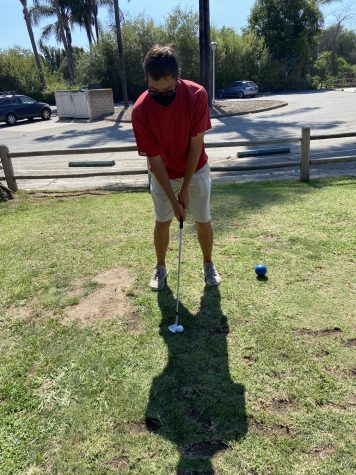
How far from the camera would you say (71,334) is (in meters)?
3.00

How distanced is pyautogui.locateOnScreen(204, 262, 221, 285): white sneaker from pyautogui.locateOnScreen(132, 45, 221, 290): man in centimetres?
39

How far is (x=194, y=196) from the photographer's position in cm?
330

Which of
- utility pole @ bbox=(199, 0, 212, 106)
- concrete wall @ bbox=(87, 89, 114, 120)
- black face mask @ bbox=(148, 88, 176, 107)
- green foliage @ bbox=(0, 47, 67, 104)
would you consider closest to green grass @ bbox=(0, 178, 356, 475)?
black face mask @ bbox=(148, 88, 176, 107)

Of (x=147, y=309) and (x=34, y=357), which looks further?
(x=147, y=309)

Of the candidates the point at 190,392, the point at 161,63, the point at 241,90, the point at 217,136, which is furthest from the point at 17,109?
the point at 190,392

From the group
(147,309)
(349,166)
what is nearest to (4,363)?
(147,309)

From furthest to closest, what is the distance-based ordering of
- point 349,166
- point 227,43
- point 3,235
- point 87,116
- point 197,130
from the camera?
point 227,43 → point 87,116 → point 349,166 → point 3,235 → point 197,130

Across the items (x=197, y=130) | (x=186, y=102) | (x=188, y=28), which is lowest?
(x=197, y=130)

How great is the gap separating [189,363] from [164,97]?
178 cm

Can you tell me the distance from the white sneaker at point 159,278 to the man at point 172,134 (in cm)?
49

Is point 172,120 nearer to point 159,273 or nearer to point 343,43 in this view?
point 159,273

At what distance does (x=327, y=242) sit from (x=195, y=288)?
162cm

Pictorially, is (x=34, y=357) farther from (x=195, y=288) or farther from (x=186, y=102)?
(x=186, y=102)

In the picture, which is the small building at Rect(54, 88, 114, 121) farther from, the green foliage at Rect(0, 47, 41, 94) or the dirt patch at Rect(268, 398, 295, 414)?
the dirt patch at Rect(268, 398, 295, 414)
